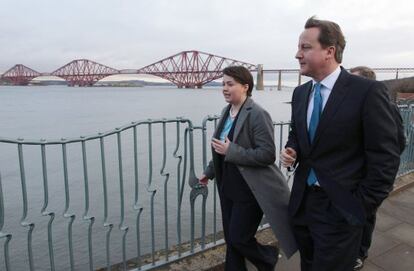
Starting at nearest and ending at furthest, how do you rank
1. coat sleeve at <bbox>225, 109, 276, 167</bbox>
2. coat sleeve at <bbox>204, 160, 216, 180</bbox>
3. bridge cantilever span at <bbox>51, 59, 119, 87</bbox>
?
coat sleeve at <bbox>225, 109, 276, 167</bbox> < coat sleeve at <bbox>204, 160, 216, 180</bbox> < bridge cantilever span at <bbox>51, 59, 119, 87</bbox>

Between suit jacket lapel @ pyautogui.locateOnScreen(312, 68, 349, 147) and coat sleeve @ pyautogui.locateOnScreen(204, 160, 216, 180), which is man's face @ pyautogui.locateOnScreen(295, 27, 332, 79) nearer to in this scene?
suit jacket lapel @ pyautogui.locateOnScreen(312, 68, 349, 147)

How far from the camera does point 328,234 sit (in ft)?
6.72

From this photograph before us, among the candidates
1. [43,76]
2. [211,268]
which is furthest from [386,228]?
[43,76]

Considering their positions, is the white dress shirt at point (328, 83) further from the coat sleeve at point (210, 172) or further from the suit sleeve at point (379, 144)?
the coat sleeve at point (210, 172)

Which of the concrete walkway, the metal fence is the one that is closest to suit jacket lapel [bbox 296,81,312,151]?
the metal fence

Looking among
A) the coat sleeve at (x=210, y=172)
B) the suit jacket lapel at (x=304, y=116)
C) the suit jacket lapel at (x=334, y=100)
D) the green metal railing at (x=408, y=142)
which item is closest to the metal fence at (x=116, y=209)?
the green metal railing at (x=408, y=142)

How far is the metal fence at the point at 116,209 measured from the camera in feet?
9.29

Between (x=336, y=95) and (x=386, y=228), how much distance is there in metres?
2.77

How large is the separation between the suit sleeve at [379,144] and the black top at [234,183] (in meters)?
0.88

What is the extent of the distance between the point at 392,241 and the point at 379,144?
2.41 metres

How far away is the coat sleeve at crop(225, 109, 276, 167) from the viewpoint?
241cm

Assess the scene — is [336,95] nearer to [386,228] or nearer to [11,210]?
[386,228]

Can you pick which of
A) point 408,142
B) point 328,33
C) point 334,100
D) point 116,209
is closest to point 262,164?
point 334,100

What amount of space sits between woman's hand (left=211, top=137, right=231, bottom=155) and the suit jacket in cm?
54
